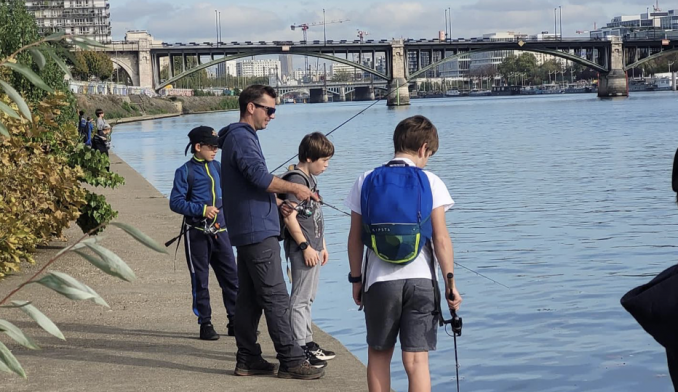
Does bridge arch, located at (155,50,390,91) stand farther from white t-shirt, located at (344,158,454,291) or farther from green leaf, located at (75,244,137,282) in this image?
green leaf, located at (75,244,137,282)

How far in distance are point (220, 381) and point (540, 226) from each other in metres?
11.8

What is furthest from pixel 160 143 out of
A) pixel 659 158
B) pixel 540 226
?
pixel 540 226

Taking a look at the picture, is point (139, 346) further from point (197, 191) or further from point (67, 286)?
point (67, 286)

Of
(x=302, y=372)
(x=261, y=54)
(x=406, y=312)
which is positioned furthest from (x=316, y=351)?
(x=261, y=54)

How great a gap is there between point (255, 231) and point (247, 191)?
0.24 metres

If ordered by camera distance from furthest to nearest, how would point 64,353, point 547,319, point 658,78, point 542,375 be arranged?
point 658,78, point 547,319, point 542,375, point 64,353

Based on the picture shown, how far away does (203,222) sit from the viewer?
24.7 feet

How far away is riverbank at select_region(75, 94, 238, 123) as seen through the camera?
84450mm

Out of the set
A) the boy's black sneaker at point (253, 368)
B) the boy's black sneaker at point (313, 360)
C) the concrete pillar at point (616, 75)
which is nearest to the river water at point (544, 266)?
the boy's black sneaker at point (313, 360)

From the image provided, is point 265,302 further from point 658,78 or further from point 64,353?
point 658,78

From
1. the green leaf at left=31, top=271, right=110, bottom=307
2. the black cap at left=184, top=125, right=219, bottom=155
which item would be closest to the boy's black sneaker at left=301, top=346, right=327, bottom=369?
the black cap at left=184, top=125, right=219, bottom=155

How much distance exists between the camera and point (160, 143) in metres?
51.6

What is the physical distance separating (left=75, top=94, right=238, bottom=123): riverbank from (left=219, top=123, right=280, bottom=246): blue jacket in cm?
5740

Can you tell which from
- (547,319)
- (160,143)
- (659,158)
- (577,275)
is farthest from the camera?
(160,143)
